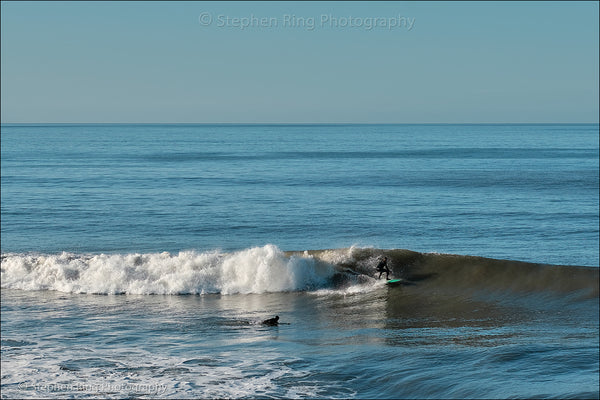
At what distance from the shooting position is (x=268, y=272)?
30031 millimetres

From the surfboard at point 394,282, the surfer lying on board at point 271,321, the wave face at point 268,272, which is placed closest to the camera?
the surfer lying on board at point 271,321

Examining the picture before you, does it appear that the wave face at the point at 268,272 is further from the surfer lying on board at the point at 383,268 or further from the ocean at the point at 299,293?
the surfer lying on board at the point at 383,268

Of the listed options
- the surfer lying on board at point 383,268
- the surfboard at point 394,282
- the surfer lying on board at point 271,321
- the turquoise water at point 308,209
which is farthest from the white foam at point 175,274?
the surfer lying on board at point 271,321

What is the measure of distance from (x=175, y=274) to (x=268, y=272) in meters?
4.17

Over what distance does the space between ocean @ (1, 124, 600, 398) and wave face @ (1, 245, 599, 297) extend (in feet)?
0.30

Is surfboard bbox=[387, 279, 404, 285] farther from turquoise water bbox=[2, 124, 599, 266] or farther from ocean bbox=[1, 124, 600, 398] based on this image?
turquoise water bbox=[2, 124, 599, 266]

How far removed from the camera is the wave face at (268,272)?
94.8 feet

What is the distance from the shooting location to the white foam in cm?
2973

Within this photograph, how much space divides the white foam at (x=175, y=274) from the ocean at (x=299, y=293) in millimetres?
87

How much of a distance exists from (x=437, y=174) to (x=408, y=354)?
57885mm

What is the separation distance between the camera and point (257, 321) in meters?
23.7

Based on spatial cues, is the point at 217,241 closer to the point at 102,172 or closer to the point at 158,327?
the point at 158,327

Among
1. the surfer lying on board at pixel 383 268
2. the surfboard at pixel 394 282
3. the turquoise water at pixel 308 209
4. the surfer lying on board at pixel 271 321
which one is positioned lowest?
the surfer lying on board at pixel 271 321

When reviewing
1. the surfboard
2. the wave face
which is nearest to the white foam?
the wave face
